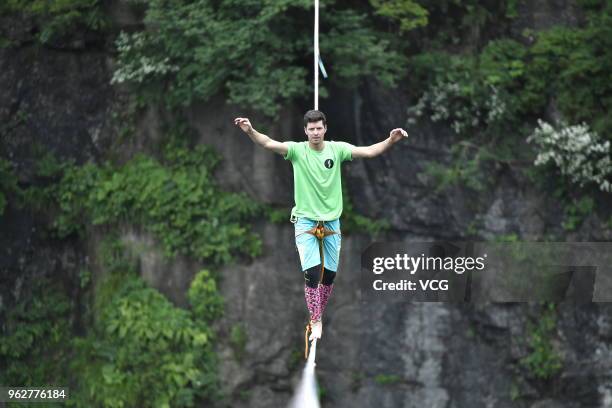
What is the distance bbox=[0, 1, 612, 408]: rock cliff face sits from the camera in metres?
17.3

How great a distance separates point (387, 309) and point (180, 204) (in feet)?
11.1

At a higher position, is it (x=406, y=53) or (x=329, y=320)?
(x=406, y=53)

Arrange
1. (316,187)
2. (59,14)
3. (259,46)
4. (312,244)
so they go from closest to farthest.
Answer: (316,187), (312,244), (259,46), (59,14)

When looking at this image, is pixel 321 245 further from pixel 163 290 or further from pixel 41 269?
pixel 41 269

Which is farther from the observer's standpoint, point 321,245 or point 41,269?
point 41,269

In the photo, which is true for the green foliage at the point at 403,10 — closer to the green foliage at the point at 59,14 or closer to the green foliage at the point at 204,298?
the green foliage at the point at 59,14

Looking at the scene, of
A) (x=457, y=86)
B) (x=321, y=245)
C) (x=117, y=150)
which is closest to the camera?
(x=321, y=245)

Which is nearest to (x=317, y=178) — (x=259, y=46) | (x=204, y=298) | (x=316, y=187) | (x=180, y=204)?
(x=316, y=187)

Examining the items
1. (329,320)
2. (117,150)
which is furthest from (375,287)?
(117,150)

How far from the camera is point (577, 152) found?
54.3 ft

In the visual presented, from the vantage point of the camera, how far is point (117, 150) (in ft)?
60.8

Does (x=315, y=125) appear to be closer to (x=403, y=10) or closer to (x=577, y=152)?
(x=403, y=10)

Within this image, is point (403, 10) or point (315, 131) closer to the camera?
point (315, 131)

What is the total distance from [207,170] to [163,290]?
1893 mm
